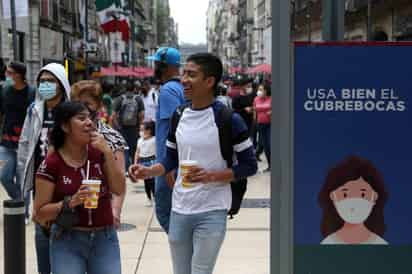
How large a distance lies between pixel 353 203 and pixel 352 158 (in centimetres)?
25

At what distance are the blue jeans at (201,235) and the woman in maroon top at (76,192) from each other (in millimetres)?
399

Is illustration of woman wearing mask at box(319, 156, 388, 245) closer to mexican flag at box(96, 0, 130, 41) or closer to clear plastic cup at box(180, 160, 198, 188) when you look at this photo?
clear plastic cup at box(180, 160, 198, 188)

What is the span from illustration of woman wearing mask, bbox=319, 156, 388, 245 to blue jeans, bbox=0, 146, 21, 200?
16.0 ft

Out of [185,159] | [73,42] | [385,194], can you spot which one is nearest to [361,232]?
[385,194]

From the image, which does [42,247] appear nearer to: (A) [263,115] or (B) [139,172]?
(B) [139,172]

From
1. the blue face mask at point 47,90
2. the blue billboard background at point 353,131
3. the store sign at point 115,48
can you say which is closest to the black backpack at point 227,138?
the blue billboard background at point 353,131

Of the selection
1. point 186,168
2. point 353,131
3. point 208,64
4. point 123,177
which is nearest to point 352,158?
point 353,131

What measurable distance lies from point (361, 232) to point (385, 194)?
0.24m

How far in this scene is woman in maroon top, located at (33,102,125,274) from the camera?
379 centimetres

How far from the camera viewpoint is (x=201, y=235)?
4039 millimetres

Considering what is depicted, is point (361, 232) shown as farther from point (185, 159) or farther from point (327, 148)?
point (185, 159)

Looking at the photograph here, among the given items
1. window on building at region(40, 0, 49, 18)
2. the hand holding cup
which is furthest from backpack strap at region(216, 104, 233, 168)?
window on building at region(40, 0, 49, 18)

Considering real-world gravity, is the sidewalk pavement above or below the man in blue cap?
below

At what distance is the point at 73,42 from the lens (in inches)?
1608
